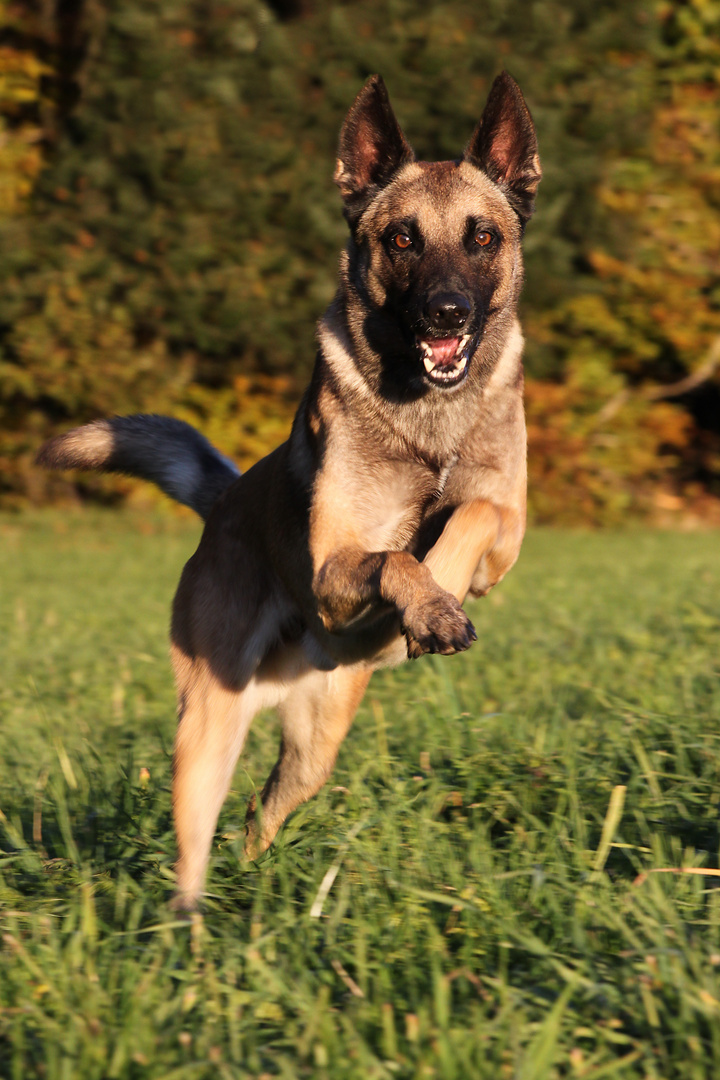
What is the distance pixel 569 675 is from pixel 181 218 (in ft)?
29.7

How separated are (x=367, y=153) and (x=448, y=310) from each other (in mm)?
814

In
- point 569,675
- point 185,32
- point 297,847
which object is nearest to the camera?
point 297,847

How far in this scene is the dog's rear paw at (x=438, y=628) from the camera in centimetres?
277

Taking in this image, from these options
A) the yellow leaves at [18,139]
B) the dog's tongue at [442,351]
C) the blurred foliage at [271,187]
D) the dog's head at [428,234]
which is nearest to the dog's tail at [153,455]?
the dog's head at [428,234]

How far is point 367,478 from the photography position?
133 inches

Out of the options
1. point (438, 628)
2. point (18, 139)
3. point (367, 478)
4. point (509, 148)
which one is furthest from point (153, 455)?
point (18, 139)

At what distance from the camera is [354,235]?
3.78 meters

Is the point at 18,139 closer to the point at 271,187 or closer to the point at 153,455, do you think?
the point at 271,187

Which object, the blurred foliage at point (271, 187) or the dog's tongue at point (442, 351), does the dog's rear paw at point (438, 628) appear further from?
the blurred foliage at point (271, 187)

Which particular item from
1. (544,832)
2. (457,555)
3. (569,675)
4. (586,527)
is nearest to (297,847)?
(544,832)

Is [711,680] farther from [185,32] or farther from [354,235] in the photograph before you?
[185,32]

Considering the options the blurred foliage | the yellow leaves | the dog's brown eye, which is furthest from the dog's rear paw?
the yellow leaves

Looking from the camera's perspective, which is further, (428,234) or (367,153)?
(367,153)

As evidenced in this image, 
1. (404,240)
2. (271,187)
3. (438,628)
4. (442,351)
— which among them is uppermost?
(271,187)
